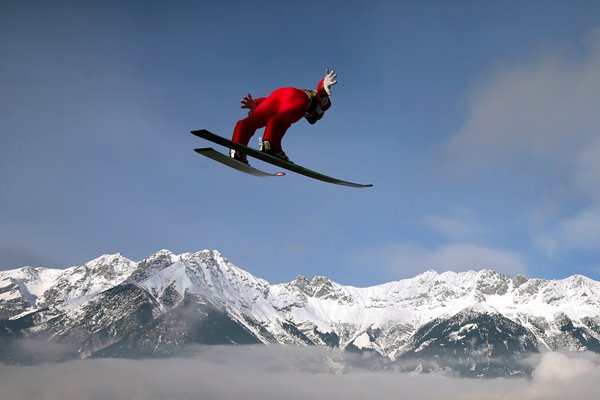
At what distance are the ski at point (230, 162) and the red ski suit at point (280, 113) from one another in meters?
0.64

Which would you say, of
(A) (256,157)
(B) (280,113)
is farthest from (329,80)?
(A) (256,157)

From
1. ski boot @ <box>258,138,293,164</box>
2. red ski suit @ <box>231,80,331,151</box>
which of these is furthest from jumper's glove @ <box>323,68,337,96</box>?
ski boot @ <box>258,138,293,164</box>

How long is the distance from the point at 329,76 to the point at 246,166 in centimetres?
333

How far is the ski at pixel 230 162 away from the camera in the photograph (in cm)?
1725

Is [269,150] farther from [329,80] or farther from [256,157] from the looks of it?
[329,80]

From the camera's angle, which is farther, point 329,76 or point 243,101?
point 243,101

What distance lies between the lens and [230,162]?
17984 millimetres

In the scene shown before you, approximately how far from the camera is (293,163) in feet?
57.8

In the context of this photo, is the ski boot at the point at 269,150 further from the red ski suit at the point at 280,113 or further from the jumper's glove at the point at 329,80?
the jumper's glove at the point at 329,80

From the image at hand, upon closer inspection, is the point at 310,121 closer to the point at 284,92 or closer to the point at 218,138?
the point at 284,92

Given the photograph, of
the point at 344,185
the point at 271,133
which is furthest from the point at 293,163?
the point at 344,185

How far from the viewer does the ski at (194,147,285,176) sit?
56.6 feet

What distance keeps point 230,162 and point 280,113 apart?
192cm

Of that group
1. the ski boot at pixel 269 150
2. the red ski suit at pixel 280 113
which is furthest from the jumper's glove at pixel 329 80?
the ski boot at pixel 269 150
